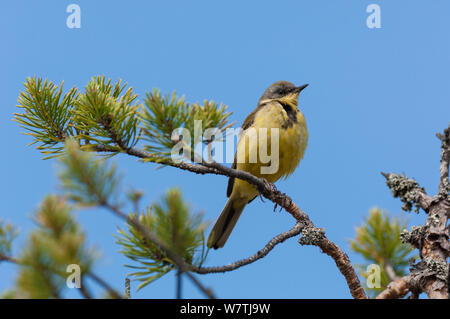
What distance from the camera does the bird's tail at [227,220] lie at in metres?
6.25

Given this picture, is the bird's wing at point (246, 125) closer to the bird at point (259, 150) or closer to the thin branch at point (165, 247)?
the bird at point (259, 150)

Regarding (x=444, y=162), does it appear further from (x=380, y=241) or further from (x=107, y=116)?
(x=107, y=116)

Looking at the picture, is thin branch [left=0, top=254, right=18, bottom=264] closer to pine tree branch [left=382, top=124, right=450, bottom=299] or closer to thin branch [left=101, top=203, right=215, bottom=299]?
thin branch [left=101, top=203, right=215, bottom=299]

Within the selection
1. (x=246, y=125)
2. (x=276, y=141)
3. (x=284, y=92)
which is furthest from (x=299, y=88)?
(x=276, y=141)

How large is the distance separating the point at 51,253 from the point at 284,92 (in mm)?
5681

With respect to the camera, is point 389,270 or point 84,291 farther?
point 389,270

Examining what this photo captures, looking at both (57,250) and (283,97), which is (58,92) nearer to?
(57,250)

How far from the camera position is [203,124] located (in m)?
2.83

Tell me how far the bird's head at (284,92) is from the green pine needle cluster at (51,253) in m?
5.10

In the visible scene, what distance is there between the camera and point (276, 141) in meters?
5.85
